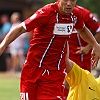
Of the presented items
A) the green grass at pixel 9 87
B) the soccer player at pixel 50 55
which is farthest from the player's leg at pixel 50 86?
the green grass at pixel 9 87

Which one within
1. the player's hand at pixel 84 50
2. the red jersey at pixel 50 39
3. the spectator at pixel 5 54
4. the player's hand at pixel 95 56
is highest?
the red jersey at pixel 50 39

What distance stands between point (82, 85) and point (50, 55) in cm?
61

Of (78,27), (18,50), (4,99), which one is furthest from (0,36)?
(78,27)

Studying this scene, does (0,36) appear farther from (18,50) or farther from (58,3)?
(58,3)

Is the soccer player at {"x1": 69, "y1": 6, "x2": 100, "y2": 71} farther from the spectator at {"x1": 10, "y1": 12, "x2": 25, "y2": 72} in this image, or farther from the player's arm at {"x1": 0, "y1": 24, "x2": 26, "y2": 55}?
the spectator at {"x1": 10, "y1": 12, "x2": 25, "y2": 72}

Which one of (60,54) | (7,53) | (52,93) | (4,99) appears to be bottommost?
(7,53)

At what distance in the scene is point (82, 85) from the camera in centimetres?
803

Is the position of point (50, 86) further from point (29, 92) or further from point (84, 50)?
point (84, 50)

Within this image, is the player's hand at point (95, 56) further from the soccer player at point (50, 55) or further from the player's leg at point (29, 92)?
the player's leg at point (29, 92)

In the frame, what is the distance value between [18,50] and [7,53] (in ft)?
2.87

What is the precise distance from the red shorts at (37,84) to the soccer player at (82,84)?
0.81 feet

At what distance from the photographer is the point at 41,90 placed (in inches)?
320

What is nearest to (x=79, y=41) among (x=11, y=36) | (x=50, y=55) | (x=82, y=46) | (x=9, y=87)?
(x=82, y=46)

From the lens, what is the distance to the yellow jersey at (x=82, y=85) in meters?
7.96
